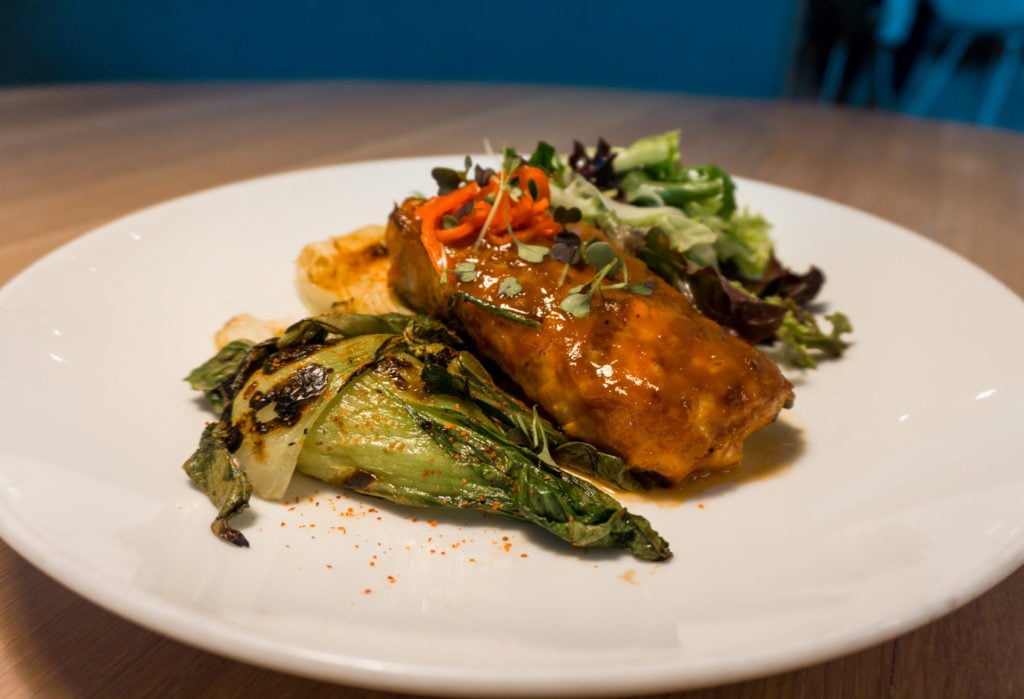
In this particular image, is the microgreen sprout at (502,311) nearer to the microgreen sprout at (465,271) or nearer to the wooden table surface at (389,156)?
the microgreen sprout at (465,271)

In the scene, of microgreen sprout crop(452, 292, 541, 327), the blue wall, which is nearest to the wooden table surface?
microgreen sprout crop(452, 292, 541, 327)

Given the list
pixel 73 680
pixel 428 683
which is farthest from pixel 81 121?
pixel 428 683

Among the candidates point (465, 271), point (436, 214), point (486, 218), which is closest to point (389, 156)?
point (436, 214)

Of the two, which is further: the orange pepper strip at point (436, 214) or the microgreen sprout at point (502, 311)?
the orange pepper strip at point (436, 214)

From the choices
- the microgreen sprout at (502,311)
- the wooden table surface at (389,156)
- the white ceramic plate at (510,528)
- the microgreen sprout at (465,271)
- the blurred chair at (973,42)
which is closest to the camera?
the white ceramic plate at (510,528)

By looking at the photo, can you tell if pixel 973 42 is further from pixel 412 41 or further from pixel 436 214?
pixel 436 214

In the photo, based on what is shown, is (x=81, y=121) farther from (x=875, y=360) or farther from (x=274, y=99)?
(x=875, y=360)

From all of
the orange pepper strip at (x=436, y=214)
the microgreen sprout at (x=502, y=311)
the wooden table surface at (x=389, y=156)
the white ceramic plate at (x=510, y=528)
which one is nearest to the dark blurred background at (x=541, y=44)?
the wooden table surface at (x=389, y=156)
